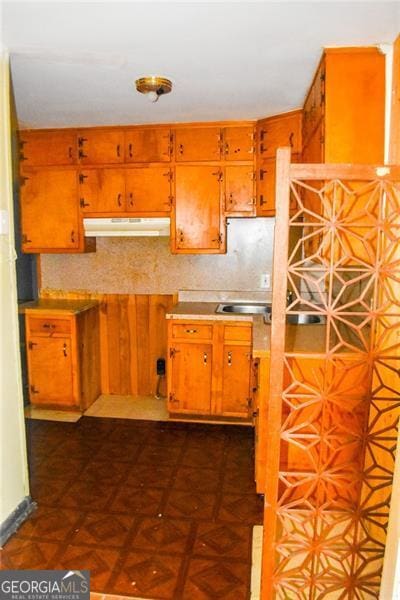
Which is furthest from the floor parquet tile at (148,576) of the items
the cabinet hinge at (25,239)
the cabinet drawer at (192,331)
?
the cabinet hinge at (25,239)

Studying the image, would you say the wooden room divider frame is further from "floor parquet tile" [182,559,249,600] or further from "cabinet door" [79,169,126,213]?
"cabinet door" [79,169,126,213]

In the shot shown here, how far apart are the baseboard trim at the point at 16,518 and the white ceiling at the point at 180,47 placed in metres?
2.28

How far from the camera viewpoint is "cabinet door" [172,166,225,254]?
3.41m

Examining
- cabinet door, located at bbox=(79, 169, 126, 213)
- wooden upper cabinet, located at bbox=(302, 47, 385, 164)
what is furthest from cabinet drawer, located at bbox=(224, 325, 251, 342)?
wooden upper cabinet, located at bbox=(302, 47, 385, 164)

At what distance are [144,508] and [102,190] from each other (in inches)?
92.2

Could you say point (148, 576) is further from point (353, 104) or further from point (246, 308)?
point (353, 104)

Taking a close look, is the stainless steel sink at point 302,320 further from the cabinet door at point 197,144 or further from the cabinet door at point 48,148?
the cabinet door at point 48,148

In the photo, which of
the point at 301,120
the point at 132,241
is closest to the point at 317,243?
the point at 301,120

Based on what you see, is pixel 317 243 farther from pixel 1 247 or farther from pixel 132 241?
pixel 132 241

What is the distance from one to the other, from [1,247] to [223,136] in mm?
1933

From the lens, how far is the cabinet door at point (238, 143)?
3.31m

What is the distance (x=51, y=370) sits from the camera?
3.63 meters

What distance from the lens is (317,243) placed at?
8.21 ft

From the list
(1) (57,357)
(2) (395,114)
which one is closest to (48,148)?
(1) (57,357)
